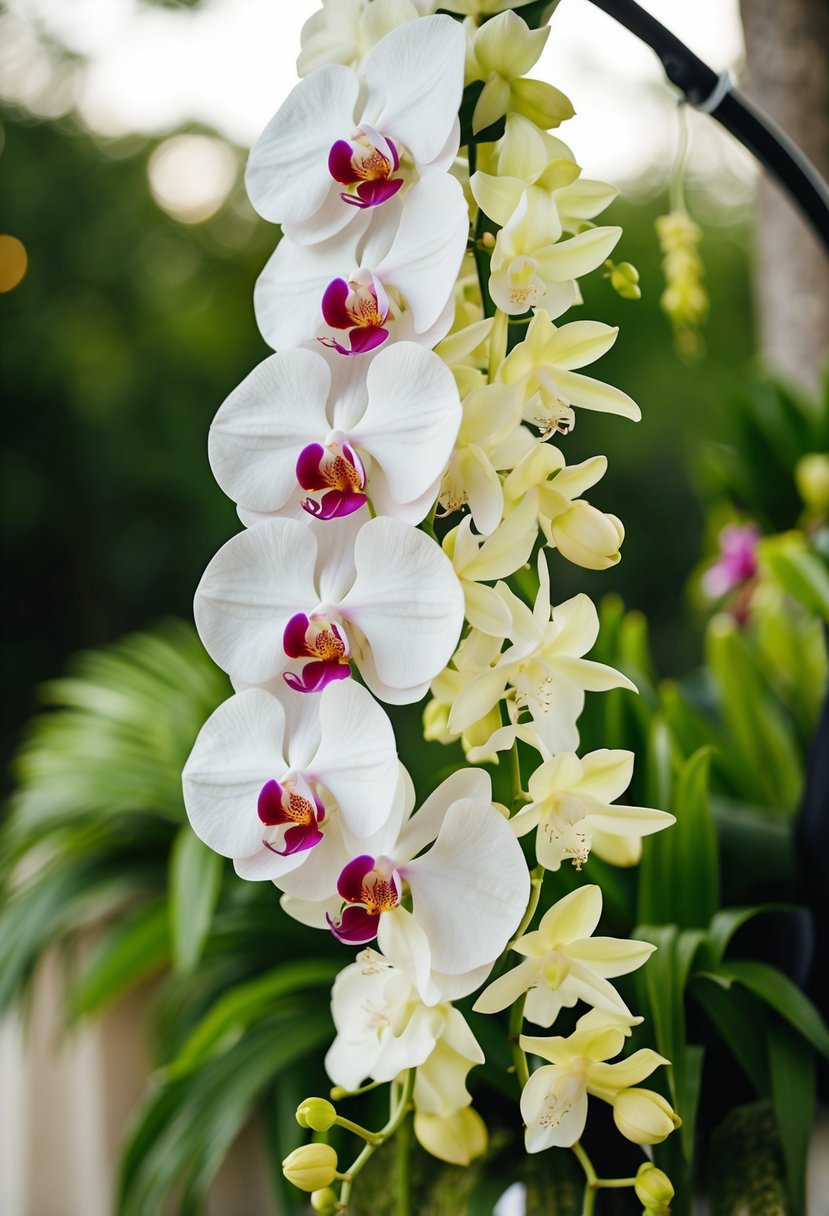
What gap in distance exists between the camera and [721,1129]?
1.42 ft

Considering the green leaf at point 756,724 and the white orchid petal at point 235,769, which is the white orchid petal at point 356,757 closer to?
the white orchid petal at point 235,769

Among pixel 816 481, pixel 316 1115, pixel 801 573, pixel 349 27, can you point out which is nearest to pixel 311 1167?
pixel 316 1115

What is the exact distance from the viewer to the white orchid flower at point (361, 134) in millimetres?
→ 286

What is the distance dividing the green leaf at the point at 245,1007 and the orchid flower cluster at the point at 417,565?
23 cm

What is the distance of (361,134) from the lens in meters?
0.29

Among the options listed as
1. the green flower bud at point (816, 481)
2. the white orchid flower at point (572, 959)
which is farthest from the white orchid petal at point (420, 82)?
the green flower bud at point (816, 481)

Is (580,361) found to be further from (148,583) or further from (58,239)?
(58,239)

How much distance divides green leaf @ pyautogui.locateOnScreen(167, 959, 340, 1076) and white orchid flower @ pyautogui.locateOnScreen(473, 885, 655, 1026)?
0.25m

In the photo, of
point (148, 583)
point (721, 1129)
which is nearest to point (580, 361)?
point (721, 1129)

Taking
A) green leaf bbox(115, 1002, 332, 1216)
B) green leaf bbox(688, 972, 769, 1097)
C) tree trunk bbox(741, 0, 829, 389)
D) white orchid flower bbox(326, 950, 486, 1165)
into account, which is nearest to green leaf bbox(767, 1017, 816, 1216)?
green leaf bbox(688, 972, 769, 1097)

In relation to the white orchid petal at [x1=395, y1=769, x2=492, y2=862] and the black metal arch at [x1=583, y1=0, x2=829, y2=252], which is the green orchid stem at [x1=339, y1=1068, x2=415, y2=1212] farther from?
the black metal arch at [x1=583, y1=0, x2=829, y2=252]

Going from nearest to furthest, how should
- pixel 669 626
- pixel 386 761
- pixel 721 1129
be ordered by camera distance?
pixel 386 761, pixel 721 1129, pixel 669 626

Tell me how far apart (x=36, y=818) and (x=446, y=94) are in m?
0.58

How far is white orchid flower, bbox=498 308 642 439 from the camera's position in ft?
0.95
